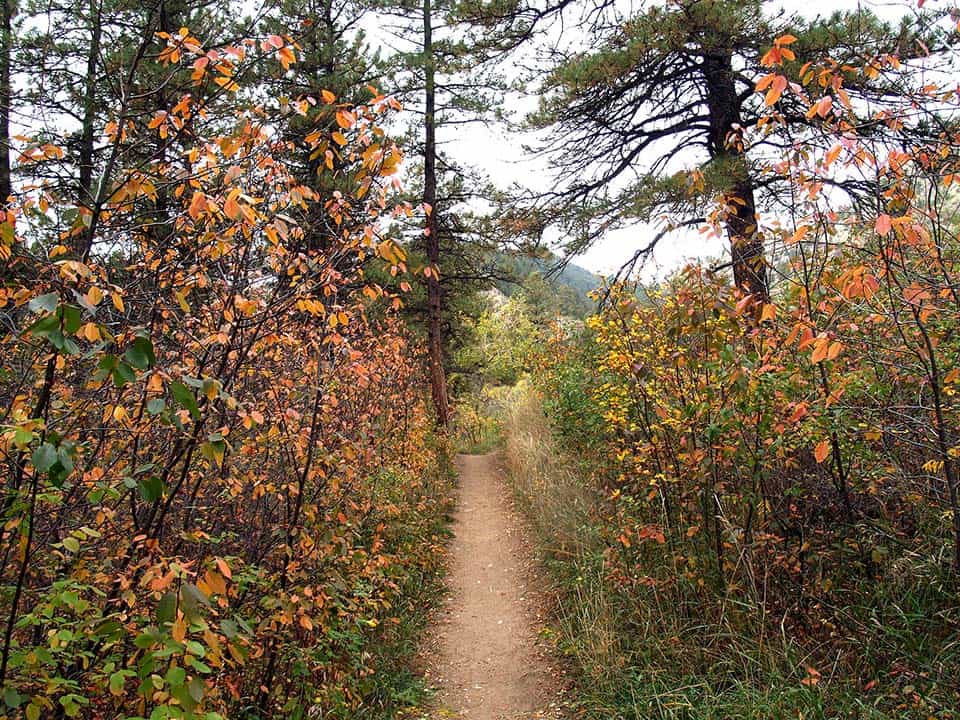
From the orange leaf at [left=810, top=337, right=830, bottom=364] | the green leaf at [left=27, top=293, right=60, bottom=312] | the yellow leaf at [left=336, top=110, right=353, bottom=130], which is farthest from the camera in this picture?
the yellow leaf at [left=336, top=110, right=353, bottom=130]

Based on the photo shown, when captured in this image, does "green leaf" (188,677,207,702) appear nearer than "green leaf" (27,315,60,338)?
No

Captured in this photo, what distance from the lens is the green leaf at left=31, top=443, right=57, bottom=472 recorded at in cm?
151

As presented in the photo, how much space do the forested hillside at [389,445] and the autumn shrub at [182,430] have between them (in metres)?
0.03

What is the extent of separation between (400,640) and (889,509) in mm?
3674

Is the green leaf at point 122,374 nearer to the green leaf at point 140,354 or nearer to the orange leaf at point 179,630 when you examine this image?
the green leaf at point 140,354

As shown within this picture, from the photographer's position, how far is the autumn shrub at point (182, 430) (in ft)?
6.39

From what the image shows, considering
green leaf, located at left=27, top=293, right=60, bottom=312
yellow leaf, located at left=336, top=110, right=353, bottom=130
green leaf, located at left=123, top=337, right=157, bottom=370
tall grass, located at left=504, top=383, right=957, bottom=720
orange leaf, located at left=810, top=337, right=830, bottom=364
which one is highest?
yellow leaf, located at left=336, top=110, right=353, bottom=130

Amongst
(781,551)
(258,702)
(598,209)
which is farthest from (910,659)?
(598,209)

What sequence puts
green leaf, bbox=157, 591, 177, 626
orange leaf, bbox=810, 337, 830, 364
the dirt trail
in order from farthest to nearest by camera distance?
the dirt trail < orange leaf, bbox=810, 337, 830, 364 < green leaf, bbox=157, 591, 177, 626

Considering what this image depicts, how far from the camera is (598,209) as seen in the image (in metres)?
8.79

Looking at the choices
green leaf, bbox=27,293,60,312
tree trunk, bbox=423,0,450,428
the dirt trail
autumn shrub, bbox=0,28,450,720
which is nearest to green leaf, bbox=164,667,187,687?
autumn shrub, bbox=0,28,450,720

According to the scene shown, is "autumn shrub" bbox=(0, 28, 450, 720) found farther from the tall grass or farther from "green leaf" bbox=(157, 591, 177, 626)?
the tall grass

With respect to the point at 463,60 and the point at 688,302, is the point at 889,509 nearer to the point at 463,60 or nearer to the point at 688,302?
the point at 688,302

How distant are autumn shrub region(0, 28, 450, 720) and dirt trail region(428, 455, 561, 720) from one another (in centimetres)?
50
